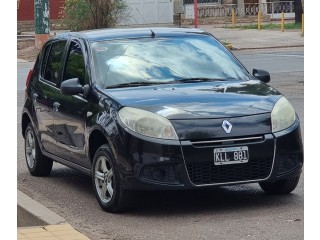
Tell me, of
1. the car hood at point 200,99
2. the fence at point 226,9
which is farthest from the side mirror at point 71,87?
the fence at point 226,9

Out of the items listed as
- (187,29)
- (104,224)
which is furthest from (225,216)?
(187,29)

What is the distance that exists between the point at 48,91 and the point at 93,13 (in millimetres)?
24806

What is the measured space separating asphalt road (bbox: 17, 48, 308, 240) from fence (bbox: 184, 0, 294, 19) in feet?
136

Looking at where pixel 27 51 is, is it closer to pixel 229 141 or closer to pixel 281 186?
pixel 281 186

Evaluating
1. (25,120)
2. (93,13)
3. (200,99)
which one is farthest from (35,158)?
(93,13)

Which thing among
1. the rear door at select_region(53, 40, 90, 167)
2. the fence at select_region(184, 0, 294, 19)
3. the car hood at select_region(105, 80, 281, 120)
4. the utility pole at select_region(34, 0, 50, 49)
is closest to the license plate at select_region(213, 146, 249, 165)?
the car hood at select_region(105, 80, 281, 120)

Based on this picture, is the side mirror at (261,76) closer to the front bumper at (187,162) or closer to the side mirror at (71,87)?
the front bumper at (187,162)

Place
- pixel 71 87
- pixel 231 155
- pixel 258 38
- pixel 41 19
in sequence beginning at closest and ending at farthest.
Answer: pixel 231 155
pixel 71 87
pixel 41 19
pixel 258 38

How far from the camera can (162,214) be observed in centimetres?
782

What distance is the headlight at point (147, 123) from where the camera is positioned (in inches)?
292

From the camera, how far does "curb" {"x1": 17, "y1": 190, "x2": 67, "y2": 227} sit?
6.96 meters

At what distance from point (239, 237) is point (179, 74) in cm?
230

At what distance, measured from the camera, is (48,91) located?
31.1 ft
